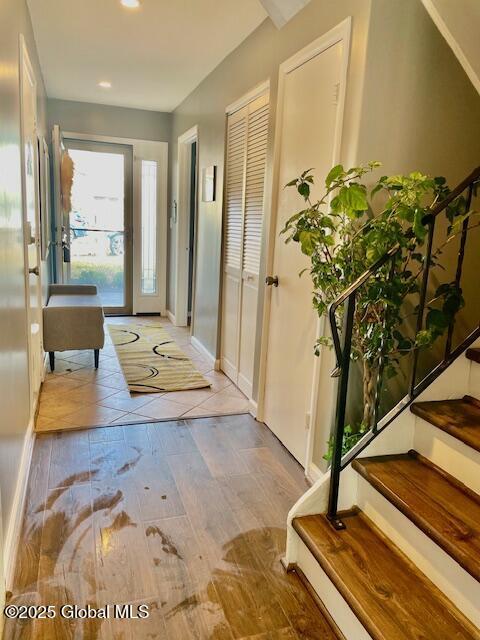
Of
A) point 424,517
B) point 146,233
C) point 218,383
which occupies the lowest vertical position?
point 218,383

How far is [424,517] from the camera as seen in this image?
1.51 m

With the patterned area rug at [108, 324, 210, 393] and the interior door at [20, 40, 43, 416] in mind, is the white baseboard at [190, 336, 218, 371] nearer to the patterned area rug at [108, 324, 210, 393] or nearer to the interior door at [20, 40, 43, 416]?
the patterned area rug at [108, 324, 210, 393]

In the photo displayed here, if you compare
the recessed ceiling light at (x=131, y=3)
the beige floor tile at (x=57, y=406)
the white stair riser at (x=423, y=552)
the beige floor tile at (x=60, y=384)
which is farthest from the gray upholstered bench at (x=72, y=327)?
the white stair riser at (x=423, y=552)

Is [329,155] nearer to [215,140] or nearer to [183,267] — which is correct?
[215,140]

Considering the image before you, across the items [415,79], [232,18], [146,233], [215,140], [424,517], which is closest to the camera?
[424,517]

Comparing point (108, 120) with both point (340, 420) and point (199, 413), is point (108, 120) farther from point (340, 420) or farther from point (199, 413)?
point (340, 420)

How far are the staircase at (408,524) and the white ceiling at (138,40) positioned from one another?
2.55 metres

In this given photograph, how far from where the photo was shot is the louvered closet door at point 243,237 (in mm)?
3227

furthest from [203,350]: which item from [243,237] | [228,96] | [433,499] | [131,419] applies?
[433,499]

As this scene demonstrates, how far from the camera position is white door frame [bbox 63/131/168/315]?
233 inches

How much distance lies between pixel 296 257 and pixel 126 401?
1.67 m

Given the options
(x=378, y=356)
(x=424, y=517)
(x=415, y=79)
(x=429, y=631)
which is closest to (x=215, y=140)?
(x=415, y=79)

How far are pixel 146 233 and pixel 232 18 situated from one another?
3.54 meters

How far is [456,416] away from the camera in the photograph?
1.78 meters
